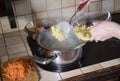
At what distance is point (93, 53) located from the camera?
1009 millimetres

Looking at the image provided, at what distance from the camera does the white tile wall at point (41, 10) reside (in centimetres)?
117

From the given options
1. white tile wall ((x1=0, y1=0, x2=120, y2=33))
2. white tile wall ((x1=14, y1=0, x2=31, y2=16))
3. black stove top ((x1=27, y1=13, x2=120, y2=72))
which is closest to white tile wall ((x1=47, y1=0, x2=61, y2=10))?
white tile wall ((x1=0, y1=0, x2=120, y2=33))

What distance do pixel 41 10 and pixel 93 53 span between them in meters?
0.41

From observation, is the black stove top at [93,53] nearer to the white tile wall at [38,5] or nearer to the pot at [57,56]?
the pot at [57,56]

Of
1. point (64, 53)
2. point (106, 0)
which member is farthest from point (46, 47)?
point (106, 0)

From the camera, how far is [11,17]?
0.79 metres

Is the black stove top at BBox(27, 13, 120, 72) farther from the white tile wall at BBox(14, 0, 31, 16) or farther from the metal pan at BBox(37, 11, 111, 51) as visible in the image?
the white tile wall at BBox(14, 0, 31, 16)

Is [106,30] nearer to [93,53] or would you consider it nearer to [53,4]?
[93,53]

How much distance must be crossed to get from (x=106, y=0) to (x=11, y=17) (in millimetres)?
720

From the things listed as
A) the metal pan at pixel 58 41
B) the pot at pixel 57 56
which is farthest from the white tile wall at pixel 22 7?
the pot at pixel 57 56

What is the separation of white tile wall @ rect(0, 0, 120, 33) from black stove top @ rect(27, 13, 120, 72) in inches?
5.9

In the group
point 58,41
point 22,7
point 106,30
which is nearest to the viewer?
point 106,30

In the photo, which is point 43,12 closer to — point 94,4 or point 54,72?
point 94,4

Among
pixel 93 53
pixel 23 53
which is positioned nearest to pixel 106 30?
pixel 93 53
